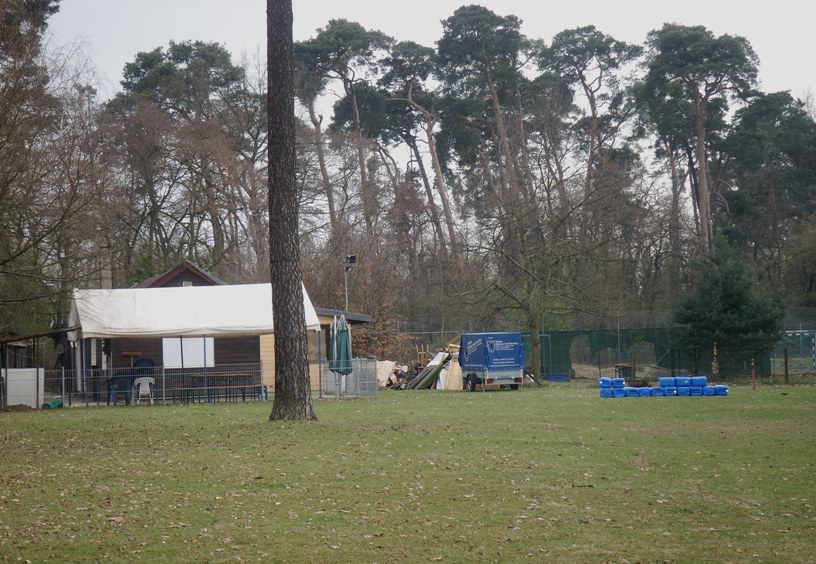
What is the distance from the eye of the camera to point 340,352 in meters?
29.2

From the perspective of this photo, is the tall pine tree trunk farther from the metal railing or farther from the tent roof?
the tent roof

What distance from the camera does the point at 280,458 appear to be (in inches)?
497

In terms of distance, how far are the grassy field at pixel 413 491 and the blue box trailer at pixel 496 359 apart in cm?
1429

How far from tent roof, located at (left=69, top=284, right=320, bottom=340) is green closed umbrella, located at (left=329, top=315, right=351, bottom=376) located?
75 centimetres

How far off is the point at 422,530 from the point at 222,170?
1415 inches

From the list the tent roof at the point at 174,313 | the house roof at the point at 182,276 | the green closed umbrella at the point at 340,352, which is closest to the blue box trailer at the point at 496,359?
the green closed umbrella at the point at 340,352

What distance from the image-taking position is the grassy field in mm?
7965

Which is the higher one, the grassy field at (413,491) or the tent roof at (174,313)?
the tent roof at (174,313)

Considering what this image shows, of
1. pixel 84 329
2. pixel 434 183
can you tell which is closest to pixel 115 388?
pixel 84 329

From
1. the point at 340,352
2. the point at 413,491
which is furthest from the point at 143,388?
the point at 413,491

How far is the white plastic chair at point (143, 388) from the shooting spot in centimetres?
2808

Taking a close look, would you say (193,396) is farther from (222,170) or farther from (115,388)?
(222,170)

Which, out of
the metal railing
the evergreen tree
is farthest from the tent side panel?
the evergreen tree

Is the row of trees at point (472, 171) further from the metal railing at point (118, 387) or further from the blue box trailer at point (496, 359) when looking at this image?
the metal railing at point (118, 387)
